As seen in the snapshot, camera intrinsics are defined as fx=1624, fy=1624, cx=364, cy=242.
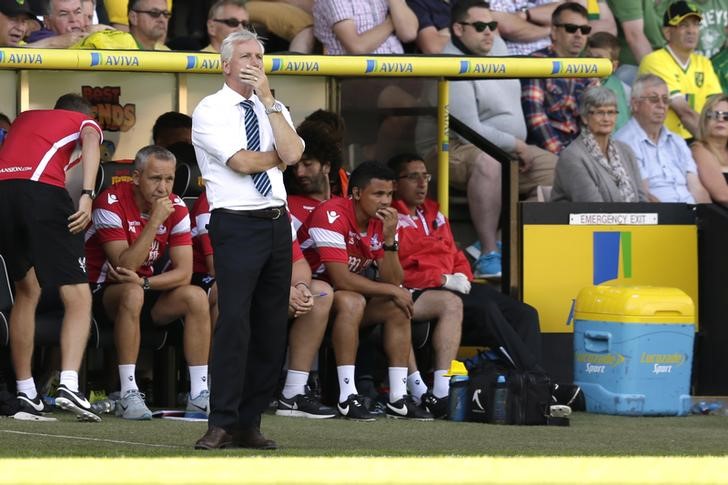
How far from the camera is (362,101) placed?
37.6 feet

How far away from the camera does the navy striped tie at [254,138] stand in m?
7.39

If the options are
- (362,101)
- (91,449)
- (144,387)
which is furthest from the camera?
(362,101)

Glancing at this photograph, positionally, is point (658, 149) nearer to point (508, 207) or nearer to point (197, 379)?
point (508, 207)

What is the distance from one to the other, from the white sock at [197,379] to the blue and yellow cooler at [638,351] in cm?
268

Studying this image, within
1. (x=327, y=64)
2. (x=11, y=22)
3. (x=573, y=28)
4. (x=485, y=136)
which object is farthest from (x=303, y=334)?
(x=573, y=28)

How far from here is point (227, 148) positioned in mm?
7348

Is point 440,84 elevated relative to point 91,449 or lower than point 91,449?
elevated

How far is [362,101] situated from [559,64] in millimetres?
1407

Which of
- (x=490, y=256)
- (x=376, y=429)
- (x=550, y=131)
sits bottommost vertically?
(x=376, y=429)

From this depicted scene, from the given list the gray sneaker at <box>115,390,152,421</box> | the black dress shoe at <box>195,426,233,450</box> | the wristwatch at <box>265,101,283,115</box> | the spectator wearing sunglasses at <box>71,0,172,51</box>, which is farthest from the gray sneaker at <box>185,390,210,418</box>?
the spectator wearing sunglasses at <box>71,0,172,51</box>

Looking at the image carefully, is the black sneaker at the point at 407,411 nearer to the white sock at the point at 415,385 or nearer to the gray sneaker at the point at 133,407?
the white sock at the point at 415,385

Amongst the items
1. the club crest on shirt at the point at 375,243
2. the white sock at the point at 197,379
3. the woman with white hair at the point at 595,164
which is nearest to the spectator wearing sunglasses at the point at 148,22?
the club crest on shirt at the point at 375,243

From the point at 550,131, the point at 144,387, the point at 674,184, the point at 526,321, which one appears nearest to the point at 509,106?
the point at 550,131

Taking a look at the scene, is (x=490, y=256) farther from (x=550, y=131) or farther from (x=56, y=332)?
(x=56, y=332)
